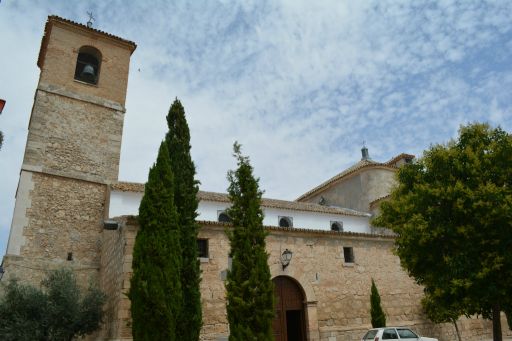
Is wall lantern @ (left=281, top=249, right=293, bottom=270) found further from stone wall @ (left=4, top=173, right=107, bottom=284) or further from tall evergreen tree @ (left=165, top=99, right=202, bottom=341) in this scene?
stone wall @ (left=4, top=173, right=107, bottom=284)

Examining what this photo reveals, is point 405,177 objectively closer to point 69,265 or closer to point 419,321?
point 419,321

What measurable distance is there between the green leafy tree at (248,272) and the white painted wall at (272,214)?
665 centimetres

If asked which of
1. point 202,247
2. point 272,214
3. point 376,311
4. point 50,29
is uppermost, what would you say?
point 50,29

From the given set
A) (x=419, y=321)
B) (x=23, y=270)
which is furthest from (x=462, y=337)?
(x=23, y=270)

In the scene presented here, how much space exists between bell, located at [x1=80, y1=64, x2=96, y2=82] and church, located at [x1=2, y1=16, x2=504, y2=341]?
0.14 ft

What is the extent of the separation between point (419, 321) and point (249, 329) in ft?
32.1

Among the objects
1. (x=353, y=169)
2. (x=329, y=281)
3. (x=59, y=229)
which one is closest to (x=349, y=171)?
(x=353, y=169)

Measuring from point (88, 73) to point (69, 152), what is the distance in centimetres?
356

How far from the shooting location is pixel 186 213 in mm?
11508

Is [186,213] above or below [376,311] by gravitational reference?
above

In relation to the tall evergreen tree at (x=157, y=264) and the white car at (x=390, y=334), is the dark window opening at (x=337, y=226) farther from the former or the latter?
the tall evergreen tree at (x=157, y=264)

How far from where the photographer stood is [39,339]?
10.9 m

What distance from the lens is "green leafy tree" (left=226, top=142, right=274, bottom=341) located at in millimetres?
8922

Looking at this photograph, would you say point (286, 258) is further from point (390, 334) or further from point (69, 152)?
point (69, 152)
